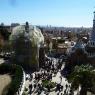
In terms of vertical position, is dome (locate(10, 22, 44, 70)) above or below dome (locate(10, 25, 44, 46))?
below

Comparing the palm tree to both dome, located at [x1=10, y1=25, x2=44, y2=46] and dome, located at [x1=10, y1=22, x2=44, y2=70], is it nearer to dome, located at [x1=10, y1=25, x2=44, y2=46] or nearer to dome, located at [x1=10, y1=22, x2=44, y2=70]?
dome, located at [x1=10, y1=22, x2=44, y2=70]

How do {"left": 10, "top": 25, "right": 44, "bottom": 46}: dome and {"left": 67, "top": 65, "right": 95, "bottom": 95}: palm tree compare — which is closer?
{"left": 67, "top": 65, "right": 95, "bottom": 95}: palm tree

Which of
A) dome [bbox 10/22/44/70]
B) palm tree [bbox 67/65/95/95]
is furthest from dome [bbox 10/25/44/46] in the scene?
palm tree [bbox 67/65/95/95]

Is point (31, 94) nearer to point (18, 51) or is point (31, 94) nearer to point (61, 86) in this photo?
point (61, 86)

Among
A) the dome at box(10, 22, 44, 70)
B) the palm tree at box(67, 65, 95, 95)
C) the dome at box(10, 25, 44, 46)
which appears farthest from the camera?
the dome at box(10, 25, 44, 46)

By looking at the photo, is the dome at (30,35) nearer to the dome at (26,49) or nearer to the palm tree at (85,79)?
the dome at (26,49)

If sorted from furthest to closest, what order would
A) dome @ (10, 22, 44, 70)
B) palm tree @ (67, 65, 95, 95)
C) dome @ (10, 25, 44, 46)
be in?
dome @ (10, 25, 44, 46)
dome @ (10, 22, 44, 70)
palm tree @ (67, 65, 95, 95)

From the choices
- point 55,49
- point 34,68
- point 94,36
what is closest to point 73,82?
point 34,68

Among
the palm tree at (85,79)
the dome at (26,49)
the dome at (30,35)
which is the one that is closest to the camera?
the palm tree at (85,79)

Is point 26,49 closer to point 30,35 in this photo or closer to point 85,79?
point 30,35

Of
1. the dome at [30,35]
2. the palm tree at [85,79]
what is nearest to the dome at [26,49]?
the dome at [30,35]

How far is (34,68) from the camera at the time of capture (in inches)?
2292

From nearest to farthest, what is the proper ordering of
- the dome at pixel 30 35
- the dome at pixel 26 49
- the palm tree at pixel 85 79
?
1. the palm tree at pixel 85 79
2. the dome at pixel 26 49
3. the dome at pixel 30 35

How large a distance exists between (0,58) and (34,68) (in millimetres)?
18566
